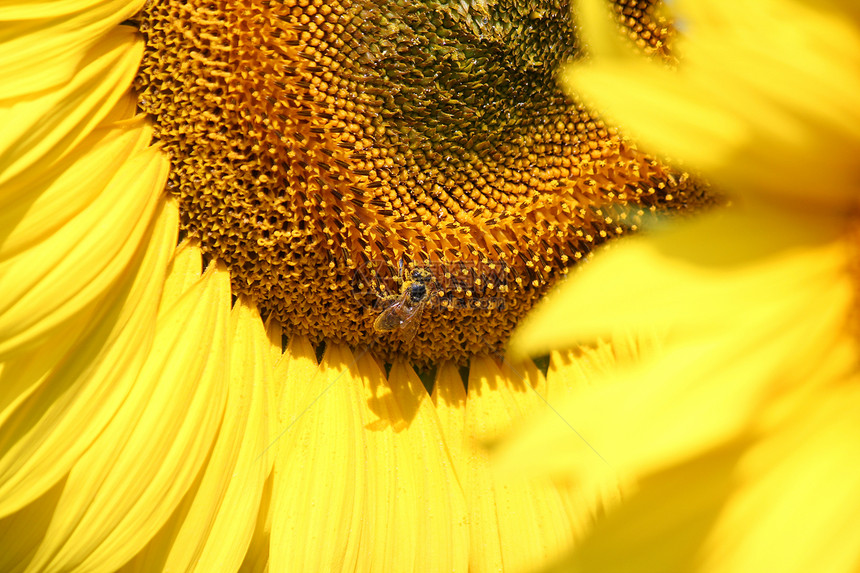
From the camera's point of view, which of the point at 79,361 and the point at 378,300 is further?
the point at 378,300

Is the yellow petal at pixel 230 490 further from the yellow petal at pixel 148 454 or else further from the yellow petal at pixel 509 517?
the yellow petal at pixel 509 517

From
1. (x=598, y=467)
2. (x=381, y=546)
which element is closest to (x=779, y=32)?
(x=598, y=467)

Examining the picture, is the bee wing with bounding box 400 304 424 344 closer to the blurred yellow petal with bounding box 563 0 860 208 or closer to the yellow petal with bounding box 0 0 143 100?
the yellow petal with bounding box 0 0 143 100

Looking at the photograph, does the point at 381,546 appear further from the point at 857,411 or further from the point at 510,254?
the point at 857,411

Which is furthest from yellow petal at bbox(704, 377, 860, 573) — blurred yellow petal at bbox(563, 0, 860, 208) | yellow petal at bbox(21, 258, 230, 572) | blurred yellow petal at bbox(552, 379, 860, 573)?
yellow petal at bbox(21, 258, 230, 572)

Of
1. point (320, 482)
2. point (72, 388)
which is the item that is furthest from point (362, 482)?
point (72, 388)
